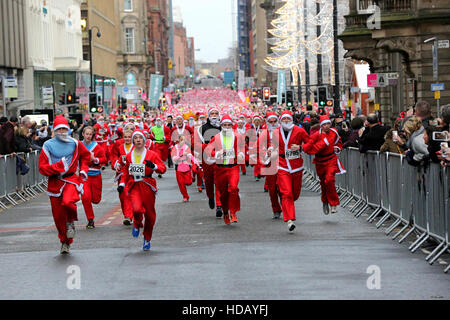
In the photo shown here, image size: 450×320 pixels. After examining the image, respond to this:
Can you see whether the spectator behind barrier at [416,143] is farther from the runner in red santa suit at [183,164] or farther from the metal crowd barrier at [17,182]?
the metal crowd barrier at [17,182]

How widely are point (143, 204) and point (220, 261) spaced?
226cm

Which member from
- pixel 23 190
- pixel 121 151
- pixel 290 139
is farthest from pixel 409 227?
pixel 23 190

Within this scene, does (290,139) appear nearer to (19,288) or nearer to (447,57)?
(19,288)

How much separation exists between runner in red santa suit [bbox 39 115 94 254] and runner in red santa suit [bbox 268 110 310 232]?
3740 millimetres

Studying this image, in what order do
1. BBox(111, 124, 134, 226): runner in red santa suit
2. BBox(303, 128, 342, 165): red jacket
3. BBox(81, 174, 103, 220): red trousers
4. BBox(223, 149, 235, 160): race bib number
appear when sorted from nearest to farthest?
BBox(111, 124, 134, 226): runner in red santa suit
BBox(223, 149, 235, 160): race bib number
BBox(81, 174, 103, 220): red trousers
BBox(303, 128, 342, 165): red jacket

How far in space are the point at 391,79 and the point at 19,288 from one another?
26652 mm

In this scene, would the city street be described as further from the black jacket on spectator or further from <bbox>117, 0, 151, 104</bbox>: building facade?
<bbox>117, 0, 151, 104</bbox>: building facade

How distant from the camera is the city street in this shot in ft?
35.4

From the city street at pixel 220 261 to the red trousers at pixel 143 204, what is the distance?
0.40 m

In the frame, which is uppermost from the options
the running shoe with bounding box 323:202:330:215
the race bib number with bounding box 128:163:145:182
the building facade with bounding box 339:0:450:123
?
the building facade with bounding box 339:0:450:123

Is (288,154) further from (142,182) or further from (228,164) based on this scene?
(142,182)

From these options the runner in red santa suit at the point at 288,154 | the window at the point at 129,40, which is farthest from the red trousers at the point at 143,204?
the window at the point at 129,40

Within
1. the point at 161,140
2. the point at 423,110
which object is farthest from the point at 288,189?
the point at 161,140

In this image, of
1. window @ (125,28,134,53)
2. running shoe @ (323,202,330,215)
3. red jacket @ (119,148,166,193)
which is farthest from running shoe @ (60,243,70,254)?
window @ (125,28,134,53)
